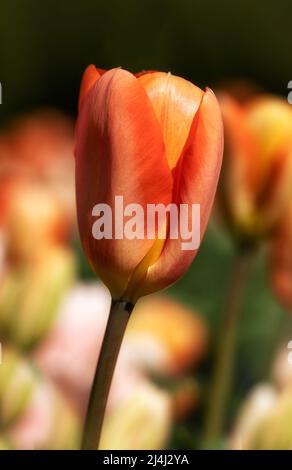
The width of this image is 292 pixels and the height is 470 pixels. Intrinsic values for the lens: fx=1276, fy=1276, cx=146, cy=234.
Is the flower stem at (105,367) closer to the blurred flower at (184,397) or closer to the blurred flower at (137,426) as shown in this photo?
the blurred flower at (137,426)

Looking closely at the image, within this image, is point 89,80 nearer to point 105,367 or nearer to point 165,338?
point 105,367

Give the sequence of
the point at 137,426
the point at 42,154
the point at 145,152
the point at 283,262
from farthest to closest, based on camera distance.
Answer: the point at 42,154 < the point at 283,262 < the point at 137,426 < the point at 145,152

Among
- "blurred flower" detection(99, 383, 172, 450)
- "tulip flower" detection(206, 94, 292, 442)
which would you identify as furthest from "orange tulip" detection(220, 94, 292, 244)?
"blurred flower" detection(99, 383, 172, 450)

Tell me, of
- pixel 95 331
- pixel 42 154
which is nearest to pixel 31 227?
pixel 95 331

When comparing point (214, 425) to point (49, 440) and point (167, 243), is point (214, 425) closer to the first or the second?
point (49, 440)

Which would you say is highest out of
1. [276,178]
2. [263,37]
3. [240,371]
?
[263,37]

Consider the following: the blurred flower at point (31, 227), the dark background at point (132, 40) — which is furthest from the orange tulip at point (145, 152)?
the dark background at point (132, 40)

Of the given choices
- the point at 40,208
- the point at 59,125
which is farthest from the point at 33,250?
the point at 59,125
